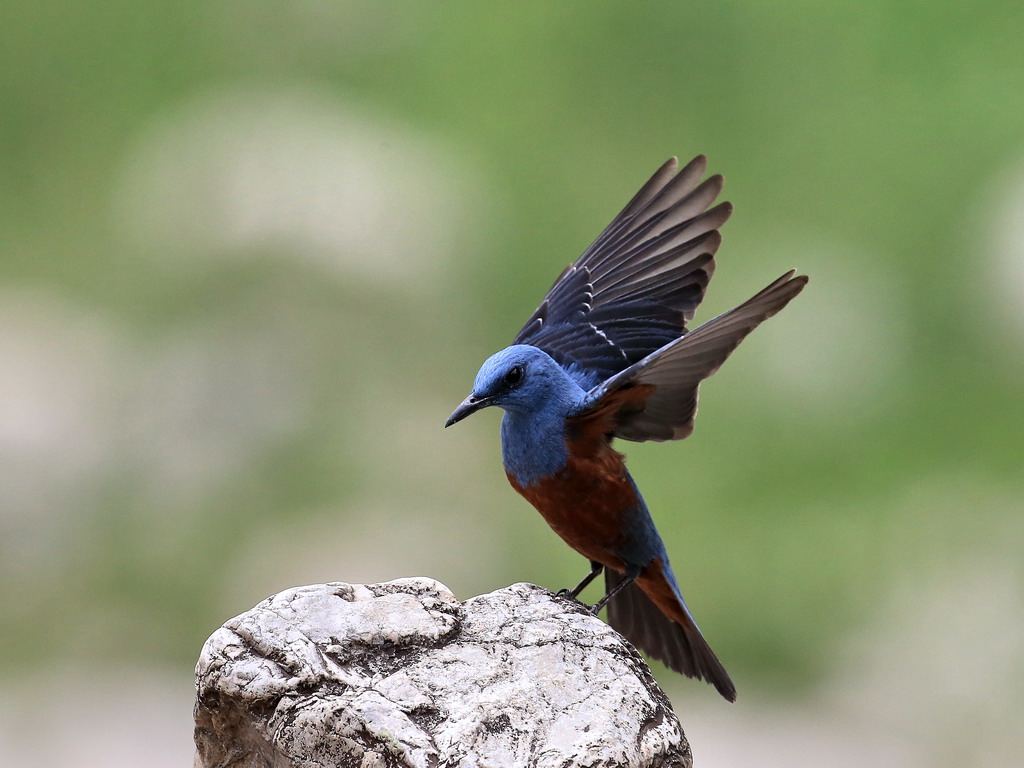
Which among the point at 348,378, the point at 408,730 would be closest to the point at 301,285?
the point at 348,378

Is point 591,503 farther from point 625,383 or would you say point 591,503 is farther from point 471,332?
point 471,332

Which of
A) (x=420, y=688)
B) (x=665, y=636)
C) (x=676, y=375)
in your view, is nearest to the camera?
(x=420, y=688)

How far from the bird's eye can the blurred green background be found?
4864 millimetres

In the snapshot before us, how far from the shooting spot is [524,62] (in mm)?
14070

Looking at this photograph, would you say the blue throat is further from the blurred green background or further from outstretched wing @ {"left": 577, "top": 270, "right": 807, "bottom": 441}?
the blurred green background

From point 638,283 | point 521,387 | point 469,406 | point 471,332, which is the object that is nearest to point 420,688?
point 469,406

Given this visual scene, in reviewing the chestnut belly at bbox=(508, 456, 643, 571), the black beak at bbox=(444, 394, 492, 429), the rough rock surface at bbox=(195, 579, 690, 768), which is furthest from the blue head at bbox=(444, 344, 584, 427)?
the rough rock surface at bbox=(195, 579, 690, 768)

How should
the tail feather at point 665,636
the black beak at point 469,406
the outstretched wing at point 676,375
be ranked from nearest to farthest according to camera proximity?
the outstretched wing at point 676,375 → the black beak at point 469,406 → the tail feather at point 665,636

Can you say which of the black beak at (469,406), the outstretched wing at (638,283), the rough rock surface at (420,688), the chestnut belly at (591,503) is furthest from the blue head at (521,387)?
the rough rock surface at (420,688)

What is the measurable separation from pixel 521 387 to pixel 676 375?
0.57m

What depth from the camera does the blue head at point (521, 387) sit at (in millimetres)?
4863

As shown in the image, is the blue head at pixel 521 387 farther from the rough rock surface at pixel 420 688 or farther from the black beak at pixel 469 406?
the rough rock surface at pixel 420 688

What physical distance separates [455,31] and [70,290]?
482cm

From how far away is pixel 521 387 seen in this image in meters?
4.93
